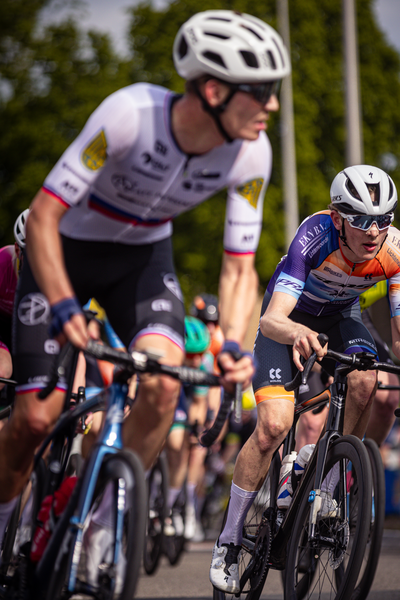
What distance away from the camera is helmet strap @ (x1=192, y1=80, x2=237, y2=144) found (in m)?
3.34

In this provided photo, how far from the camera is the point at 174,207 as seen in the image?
3.75 meters

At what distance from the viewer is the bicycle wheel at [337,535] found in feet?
12.5

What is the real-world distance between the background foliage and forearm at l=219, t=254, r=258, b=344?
21.3 metres

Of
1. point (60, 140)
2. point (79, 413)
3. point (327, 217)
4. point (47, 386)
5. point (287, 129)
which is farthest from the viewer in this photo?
point (60, 140)

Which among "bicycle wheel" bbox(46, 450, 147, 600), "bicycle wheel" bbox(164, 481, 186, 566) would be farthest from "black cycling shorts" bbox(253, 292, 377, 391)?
"bicycle wheel" bbox(164, 481, 186, 566)

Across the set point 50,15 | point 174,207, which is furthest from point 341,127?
point 174,207

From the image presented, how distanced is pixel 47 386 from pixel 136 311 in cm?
56

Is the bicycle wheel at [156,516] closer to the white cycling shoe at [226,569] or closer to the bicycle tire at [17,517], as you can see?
the white cycling shoe at [226,569]

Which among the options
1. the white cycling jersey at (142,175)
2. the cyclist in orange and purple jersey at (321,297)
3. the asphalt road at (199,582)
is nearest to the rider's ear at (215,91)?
the white cycling jersey at (142,175)

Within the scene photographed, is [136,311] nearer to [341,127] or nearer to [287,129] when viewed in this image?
[287,129]

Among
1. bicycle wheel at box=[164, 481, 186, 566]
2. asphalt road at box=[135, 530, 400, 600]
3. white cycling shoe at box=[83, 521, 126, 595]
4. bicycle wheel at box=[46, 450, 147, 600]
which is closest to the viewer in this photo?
bicycle wheel at box=[46, 450, 147, 600]

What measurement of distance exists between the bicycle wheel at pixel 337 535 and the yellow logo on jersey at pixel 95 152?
1.85 m

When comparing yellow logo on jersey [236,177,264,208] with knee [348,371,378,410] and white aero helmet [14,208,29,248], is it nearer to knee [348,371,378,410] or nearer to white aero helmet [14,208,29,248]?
knee [348,371,378,410]

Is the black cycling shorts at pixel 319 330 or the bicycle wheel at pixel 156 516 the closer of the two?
the black cycling shorts at pixel 319 330
